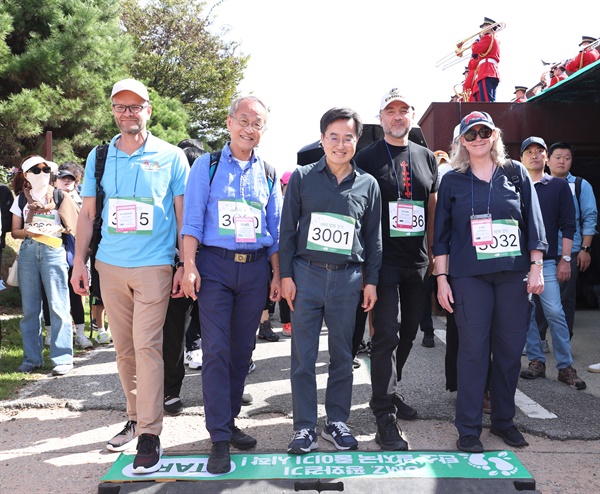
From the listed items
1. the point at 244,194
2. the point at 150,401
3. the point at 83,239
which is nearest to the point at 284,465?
the point at 150,401

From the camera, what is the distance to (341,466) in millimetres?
3137

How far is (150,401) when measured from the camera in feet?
10.6

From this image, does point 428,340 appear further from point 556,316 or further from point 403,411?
point 403,411

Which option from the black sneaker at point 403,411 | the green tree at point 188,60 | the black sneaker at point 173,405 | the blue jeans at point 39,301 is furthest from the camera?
the green tree at point 188,60

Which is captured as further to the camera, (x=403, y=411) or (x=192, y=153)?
(x=192, y=153)

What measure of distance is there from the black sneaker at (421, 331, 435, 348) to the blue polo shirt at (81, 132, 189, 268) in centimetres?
376

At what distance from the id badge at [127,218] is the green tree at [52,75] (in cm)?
737

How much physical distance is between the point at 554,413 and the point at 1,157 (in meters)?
10.2

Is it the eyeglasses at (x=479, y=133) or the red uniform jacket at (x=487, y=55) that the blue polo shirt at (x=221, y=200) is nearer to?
the eyeglasses at (x=479, y=133)

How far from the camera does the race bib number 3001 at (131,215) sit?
333cm

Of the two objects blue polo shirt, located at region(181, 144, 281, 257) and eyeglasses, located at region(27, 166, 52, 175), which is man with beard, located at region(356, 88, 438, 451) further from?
eyeglasses, located at region(27, 166, 52, 175)

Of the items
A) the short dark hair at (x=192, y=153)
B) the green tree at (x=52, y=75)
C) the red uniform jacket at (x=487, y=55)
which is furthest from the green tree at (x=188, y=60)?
the short dark hair at (x=192, y=153)

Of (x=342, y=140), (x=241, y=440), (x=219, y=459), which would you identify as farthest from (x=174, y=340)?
(x=342, y=140)

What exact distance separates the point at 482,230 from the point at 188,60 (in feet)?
75.9
